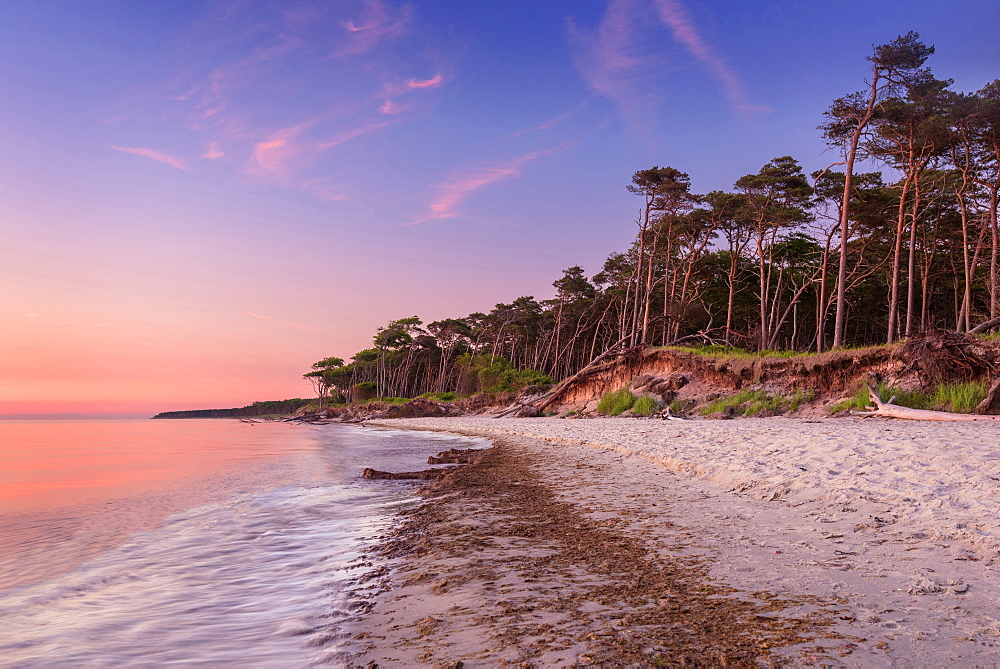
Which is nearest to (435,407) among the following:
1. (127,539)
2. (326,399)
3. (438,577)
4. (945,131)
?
(945,131)

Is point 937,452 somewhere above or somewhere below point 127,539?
above

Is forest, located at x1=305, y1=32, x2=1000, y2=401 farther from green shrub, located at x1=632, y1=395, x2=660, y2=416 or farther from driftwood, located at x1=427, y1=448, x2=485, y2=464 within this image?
driftwood, located at x1=427, y1=448, x2=485, y2=464

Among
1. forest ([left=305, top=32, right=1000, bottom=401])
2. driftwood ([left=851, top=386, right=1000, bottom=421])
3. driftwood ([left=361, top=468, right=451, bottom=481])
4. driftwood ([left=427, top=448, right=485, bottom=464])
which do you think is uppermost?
forest ([left=305, top=32, right=1000, bottom=401])

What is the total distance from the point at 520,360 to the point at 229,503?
7089cm

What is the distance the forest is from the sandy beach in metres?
14.3

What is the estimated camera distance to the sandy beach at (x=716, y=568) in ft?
8.84

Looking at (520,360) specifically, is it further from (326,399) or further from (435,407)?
(326,399)

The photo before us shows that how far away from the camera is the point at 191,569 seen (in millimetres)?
5438

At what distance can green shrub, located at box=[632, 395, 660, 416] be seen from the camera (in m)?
22.6

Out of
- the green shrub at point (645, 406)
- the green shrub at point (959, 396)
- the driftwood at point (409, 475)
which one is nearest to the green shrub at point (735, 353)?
the green shrub at point (645, 406)

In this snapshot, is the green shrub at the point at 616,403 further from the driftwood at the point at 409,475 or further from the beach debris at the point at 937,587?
the beach debris at the point at 937,587

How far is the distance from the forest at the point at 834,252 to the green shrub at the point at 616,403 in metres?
4.65

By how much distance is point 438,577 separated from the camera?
421cm

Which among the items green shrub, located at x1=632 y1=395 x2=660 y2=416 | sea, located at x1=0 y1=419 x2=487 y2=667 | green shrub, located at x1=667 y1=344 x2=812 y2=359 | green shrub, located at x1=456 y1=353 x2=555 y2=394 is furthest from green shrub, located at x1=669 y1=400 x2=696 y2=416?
green shrub, located at x1=456 y1=353 x2=555 y2=394
